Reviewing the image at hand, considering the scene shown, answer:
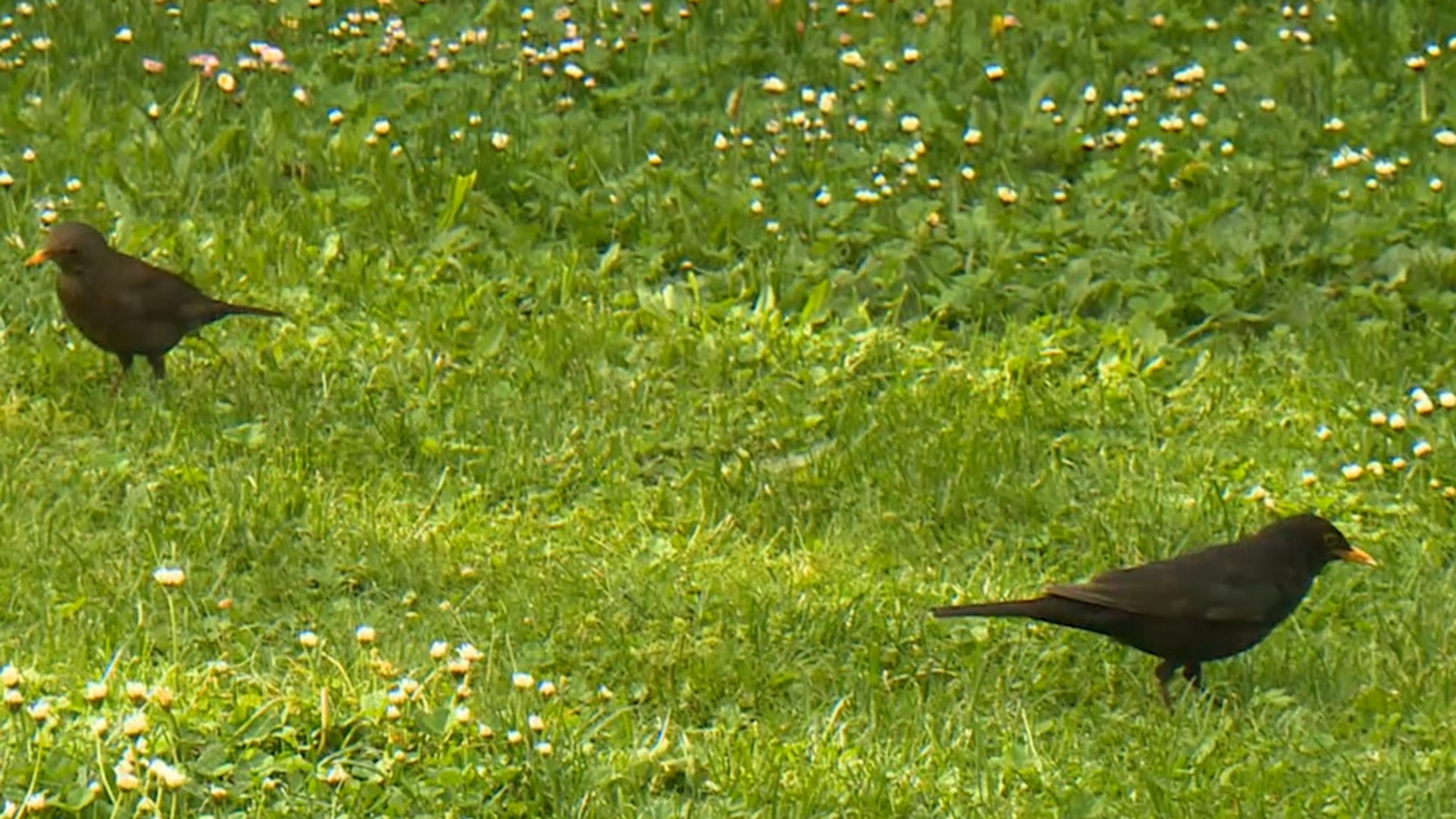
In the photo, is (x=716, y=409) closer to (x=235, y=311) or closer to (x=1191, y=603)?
(x=235, y=311)

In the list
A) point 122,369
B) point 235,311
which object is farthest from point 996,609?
point 122,369

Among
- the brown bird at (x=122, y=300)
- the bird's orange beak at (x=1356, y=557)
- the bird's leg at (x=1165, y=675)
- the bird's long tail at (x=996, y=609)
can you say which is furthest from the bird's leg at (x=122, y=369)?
the bird's orange beak at (x=1356, y=557)

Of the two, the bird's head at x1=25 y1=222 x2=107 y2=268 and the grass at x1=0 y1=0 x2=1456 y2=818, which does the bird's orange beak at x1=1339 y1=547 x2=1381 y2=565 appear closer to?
the grass at x1=0 y1=0 x2=1456 y2=818

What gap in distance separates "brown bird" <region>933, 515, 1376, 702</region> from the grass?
150mm

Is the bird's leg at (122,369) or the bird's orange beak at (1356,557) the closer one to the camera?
the bird's orange beak at (1356,557)

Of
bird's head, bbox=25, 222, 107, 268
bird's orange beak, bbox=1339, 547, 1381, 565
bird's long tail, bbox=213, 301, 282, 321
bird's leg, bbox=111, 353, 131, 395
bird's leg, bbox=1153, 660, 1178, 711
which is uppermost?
bird's orange beak, bbox=1339, 547, 1381, 565

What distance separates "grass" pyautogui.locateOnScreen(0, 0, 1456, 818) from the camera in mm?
5035

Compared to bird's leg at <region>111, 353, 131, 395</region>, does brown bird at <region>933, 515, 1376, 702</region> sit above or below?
above

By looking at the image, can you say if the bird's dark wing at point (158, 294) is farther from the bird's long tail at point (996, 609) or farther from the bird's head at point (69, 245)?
the bird's long tail at point (996, 609)

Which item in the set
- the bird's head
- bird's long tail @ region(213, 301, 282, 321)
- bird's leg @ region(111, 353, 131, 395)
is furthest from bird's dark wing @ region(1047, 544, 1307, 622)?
the bird's head

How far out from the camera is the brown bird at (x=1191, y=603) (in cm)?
536

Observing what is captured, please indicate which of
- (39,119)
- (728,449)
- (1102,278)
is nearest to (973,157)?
(1102,278)

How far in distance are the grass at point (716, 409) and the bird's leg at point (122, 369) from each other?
101 mm

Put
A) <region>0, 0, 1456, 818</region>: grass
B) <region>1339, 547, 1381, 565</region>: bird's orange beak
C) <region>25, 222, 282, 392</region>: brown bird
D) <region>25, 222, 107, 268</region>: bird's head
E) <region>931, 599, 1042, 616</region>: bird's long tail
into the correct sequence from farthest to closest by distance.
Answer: <region>25, 222, 107, 268</region>: bird's head, <region>25, 222, 282, 392</region>: brown bird, <region>1339, 547, 1381, 565</region>: bird's orange beak, <region>931, 599, 1042, 616</region>: bird's long tail, <region>0, 0, 1456, 818</region>: grass
